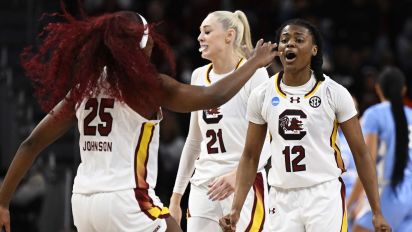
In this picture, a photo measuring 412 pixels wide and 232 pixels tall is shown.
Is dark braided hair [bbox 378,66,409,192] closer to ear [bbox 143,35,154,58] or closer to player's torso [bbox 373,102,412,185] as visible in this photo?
player's torso [bbox 373,102,412,185]

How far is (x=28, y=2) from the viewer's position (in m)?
13.3

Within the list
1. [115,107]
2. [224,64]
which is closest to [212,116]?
[224,64]

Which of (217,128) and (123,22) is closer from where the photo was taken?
(123,22)

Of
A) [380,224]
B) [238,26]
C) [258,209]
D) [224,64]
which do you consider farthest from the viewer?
[238,26]

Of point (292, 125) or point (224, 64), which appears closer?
point (292, 125)

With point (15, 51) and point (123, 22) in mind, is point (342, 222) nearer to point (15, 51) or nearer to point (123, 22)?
point (123, 22)

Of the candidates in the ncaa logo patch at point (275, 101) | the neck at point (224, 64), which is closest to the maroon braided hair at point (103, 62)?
the ncaa logo patch at point (275, 101)

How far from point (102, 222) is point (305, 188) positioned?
1523 mm

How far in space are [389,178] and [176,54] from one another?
5808 millimetres

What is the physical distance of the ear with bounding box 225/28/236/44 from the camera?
747cm

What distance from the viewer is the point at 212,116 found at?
23.6 feet

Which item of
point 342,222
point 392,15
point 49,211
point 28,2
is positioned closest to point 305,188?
point 342,222

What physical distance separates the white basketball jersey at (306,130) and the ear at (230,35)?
4.03 ft

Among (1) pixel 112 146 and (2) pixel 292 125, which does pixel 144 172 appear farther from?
(2) pixel 292 125
